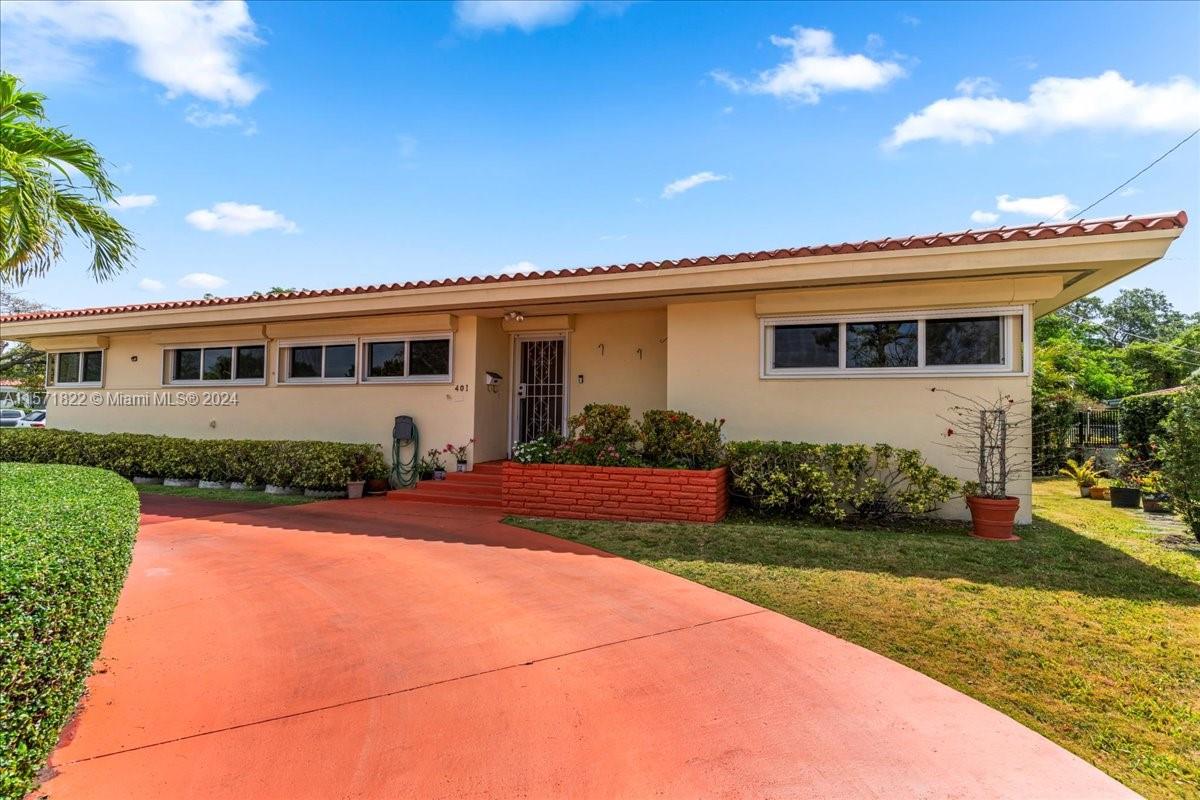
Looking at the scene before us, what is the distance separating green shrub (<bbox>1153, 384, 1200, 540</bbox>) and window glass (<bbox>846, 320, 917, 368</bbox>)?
2973 millimetres

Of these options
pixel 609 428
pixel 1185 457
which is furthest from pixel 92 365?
pixel 1185 457

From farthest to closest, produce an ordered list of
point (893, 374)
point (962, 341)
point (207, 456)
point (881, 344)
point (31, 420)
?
point (31, 420) → point (207, 456) → point (881, 344) → point (893, 374) → point (962, 341)

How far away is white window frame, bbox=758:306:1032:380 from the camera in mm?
7414

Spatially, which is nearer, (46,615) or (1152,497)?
(46,615)

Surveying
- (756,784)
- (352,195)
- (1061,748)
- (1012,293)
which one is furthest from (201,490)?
(1012,293)

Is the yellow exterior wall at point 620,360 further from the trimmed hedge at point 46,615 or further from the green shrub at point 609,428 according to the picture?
the trimmed hedge at point 46,615

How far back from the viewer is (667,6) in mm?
9500

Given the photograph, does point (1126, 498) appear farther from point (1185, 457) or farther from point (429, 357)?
point (429, 357)

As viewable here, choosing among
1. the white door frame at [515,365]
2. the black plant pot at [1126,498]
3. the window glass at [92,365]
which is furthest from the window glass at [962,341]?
the window glass at [92,365]

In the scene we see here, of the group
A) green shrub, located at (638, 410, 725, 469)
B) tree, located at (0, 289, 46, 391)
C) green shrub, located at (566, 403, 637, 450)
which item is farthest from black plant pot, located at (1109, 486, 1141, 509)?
tree, located at (0, 289, 46, 391)

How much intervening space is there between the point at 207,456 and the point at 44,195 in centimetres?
621

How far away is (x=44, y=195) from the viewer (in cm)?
625

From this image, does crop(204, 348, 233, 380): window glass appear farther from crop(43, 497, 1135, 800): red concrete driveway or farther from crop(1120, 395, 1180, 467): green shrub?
crop(1120, 395, 1180, 467): green shrub

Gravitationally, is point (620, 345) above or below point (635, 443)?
above
